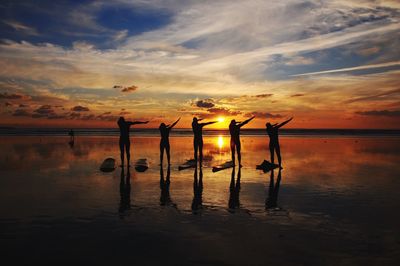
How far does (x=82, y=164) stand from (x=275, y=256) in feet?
53.6

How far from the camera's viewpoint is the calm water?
647 centimetres

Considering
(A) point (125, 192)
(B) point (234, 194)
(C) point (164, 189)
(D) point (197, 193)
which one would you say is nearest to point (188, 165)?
(C) point (164, 189)

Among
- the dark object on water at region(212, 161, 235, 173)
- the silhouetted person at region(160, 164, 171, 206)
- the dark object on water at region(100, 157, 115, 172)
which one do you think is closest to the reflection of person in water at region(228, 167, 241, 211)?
the dark object on water at region(212, 161, 235, 173)

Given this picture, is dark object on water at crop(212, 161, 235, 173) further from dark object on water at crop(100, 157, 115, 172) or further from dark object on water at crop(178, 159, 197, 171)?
dark object on water at crop(100, 157, 115, 172)

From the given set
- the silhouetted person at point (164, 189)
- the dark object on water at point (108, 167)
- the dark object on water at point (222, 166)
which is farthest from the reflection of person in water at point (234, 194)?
the dark object on water at point (108, 167)

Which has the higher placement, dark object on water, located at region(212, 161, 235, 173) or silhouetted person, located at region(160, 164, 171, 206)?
dark object on water, located at region(212, 161, 235, 173)

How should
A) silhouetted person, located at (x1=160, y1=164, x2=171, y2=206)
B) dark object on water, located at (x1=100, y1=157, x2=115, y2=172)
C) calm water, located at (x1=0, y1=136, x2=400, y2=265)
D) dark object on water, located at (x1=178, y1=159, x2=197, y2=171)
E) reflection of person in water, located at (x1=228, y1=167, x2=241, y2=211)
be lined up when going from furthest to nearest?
1. dark object on water, located at (x1=178, y1=159, x2=197, y2=171)
2. dark object on water, located at (x1=100, y1=157, x2=115, y2=172)
3. silhouetted person, located at (x1=160, y1=164, x2=171, y2=206)
4. reflection of person in water, located at (x1=228, y1=167, x2=241, y2=211)
5. calm water, located at (x1=0, y1=136, x2=400, y2=265)

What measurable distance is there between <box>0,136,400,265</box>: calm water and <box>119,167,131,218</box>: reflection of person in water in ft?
0.12

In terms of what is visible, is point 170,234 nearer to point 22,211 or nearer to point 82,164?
point 22,211

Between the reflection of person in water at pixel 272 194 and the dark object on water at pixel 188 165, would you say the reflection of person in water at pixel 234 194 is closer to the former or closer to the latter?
the reflection of person in water at pixel 272 194

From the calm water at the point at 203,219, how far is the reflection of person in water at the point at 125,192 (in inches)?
1.5

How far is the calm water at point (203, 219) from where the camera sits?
255 inches

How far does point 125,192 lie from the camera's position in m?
12.4

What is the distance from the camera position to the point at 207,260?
20.2 feet
